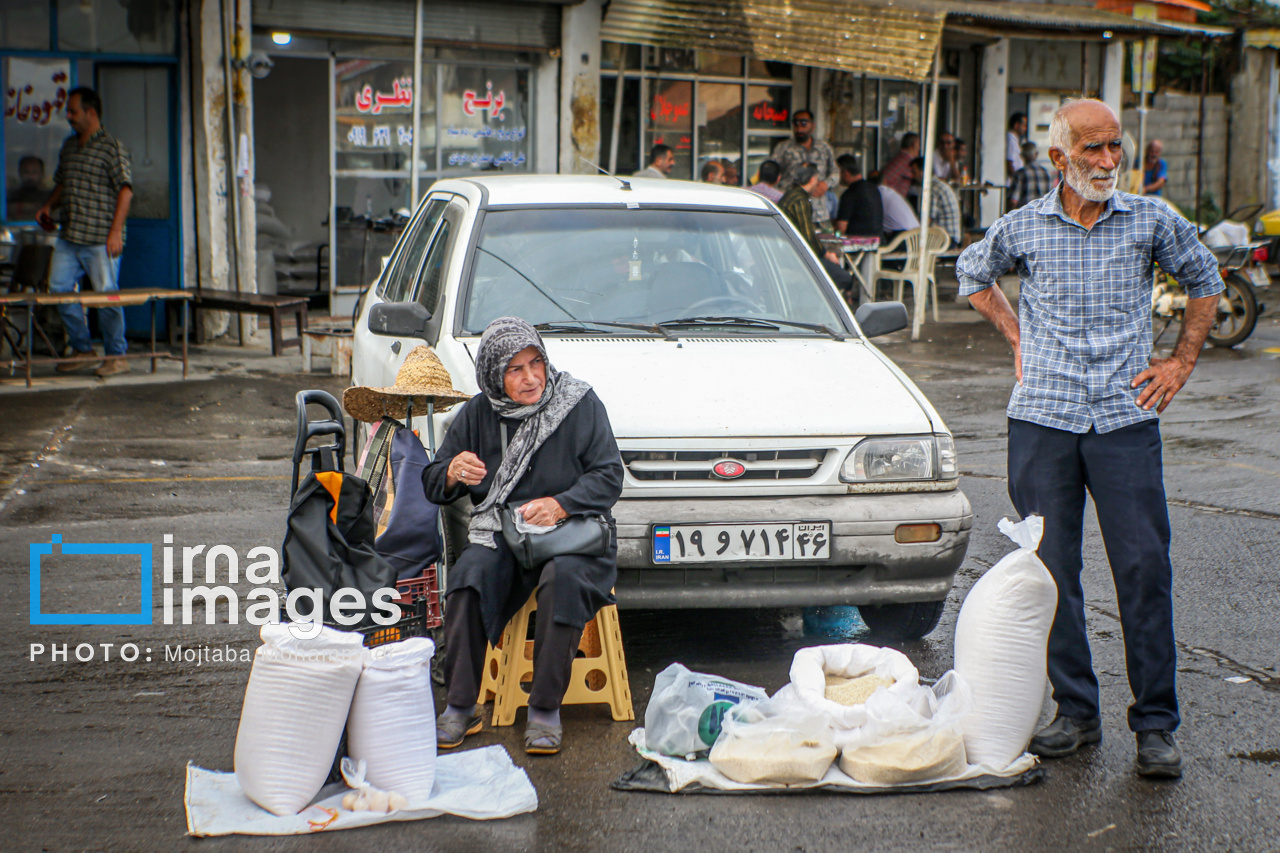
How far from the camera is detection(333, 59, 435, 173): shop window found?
13.7 meters

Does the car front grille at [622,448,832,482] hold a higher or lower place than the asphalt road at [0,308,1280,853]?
higher

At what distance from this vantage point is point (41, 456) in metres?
7.91

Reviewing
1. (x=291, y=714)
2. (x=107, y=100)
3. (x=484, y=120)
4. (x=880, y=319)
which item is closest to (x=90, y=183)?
(x=107, y=100)

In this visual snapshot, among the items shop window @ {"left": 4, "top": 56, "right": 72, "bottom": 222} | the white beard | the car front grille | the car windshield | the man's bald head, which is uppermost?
shop window @ {"left": 4, "top": 56, "right": 72, "bottom": 222}

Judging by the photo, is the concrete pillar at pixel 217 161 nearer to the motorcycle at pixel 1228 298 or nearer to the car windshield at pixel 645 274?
the car windshield at pixel 645 274

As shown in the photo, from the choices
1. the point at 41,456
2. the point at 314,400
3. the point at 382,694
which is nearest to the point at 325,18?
the point at 41,456

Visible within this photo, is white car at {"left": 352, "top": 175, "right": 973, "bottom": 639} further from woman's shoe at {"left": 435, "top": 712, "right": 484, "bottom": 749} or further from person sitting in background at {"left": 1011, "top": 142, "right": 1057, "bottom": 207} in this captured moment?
person sitting in background at {"left": 1011, "top": 142, "right": 1057, "bottom": 207}

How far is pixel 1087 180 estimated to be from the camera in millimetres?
3740

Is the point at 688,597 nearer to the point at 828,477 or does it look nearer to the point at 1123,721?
the point at 828,477

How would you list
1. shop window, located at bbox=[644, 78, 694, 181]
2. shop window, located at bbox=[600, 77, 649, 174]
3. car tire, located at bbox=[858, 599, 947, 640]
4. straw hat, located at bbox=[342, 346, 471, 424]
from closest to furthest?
straw hat, located at bbox=[342, 346, 471, 424], car tire, located at bbox=[858, 599, 947, 640], shop window, located at bbox=[600, 77, 649, 174], shop window, located at bbox=[644, 78, 694, 181]

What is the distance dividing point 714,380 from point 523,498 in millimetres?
943

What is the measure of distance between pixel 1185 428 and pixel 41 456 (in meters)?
7.35

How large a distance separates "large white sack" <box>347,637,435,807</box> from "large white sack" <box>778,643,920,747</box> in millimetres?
1027

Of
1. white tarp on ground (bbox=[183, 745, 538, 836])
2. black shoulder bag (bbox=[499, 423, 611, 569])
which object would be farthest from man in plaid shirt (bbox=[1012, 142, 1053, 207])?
white tarp on ground (bbox=[183, 745, 538, 836])
